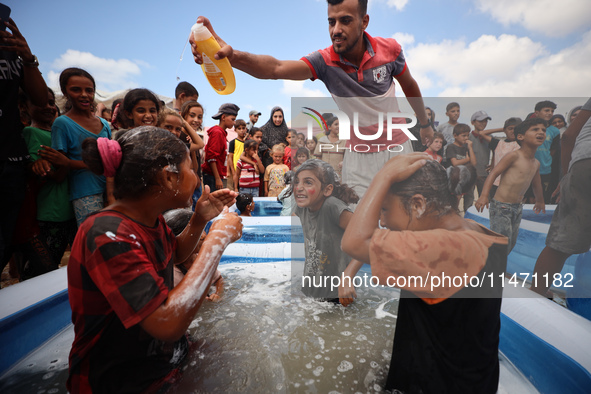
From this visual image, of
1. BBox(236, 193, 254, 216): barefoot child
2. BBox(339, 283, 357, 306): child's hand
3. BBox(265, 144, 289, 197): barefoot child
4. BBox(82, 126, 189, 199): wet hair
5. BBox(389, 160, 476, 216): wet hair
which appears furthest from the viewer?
BBox(265, 144, 289, 197): barefoot child

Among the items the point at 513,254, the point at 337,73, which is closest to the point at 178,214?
the point at 337,73

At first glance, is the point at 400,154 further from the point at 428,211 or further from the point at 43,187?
the point at 43,187

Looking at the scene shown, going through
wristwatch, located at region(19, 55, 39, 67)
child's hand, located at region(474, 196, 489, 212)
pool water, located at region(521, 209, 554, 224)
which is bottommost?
pool water, located at region(521, 209, 554, 224)

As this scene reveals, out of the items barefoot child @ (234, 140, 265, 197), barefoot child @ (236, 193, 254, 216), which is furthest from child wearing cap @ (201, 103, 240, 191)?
barefoot child @ (234, 140, 265, 197)

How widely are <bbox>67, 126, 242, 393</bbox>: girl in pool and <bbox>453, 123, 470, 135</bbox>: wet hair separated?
1159 mm

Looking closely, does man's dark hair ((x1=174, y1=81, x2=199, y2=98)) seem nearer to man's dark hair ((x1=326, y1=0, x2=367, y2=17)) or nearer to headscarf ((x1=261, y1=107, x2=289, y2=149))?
headscarf ((x1=261, y1=107, x2=289, y2=149))

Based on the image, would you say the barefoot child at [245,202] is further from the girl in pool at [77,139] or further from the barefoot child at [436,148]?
the barefoot child at [436,148]

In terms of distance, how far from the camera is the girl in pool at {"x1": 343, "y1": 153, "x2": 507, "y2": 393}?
1.32 m

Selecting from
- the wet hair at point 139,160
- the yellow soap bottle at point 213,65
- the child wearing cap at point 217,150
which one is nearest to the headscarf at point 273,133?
the child wearing cap at point 217,150

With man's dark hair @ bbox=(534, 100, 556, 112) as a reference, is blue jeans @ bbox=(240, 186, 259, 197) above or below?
below

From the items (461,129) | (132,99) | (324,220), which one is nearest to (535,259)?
(461,129)

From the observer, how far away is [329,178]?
1729mm

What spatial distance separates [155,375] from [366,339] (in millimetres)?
1152

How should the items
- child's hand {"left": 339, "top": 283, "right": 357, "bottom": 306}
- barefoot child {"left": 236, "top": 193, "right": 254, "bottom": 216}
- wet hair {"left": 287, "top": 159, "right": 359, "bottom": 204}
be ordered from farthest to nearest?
barefoot child {"left": 236, "top": 193, "right": 254, "bottom": 216}, child's hand {"left": 339, "top": 283, "right": 357, "bottom": 306}, wet hair {"left": 287, "top": 159, "right": 359, "bottom": 204}
